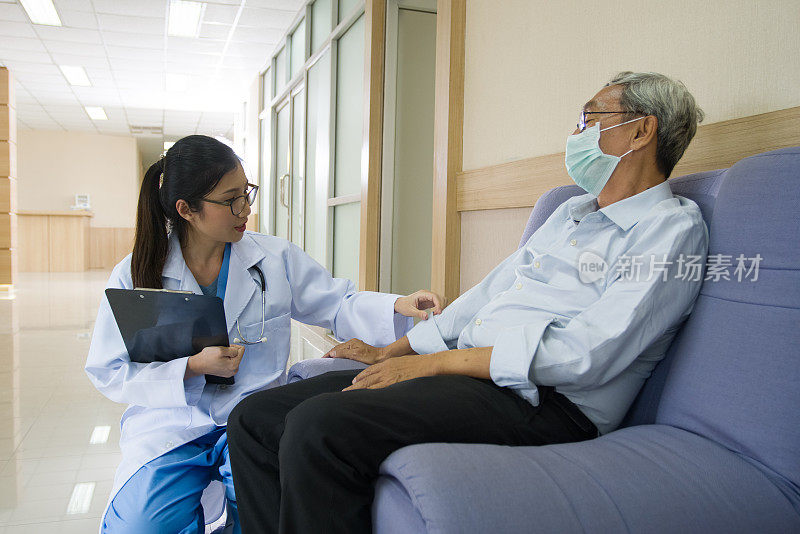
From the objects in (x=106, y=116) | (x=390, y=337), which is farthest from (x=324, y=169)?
(x=106, y=116)

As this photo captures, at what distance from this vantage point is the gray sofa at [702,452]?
2.89 ft

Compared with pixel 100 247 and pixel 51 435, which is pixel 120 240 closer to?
pixel 100 247

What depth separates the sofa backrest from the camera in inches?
39.0

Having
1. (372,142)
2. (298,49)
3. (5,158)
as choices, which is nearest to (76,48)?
(5,158)

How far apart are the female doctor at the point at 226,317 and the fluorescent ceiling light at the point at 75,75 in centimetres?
808

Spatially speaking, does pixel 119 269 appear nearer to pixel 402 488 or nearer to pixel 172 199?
pixel 172 199

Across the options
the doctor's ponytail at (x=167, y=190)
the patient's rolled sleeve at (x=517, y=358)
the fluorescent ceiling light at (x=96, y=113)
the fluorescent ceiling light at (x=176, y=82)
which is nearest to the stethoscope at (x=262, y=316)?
the doctor's ponytail at (x=167, y=190)

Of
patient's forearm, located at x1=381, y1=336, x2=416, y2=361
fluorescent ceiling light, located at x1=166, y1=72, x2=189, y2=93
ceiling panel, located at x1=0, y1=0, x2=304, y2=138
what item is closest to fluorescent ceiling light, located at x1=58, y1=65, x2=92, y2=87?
ceiling panel, located at x1=0, y1=0, x2=304, y2=138

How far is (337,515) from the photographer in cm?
103

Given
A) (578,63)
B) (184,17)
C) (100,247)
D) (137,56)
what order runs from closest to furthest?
(578,63), (184,17), (137,56), (100,247)

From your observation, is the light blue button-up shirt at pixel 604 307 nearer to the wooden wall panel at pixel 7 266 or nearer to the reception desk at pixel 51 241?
the wooden wall panel at pixel 7 266

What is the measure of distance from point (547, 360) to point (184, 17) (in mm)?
6368

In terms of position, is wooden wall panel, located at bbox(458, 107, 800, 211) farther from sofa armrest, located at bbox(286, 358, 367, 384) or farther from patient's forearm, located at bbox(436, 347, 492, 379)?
sofa armrest, located at bbox(286, 358, 367, 384)

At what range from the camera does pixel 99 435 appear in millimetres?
2742
